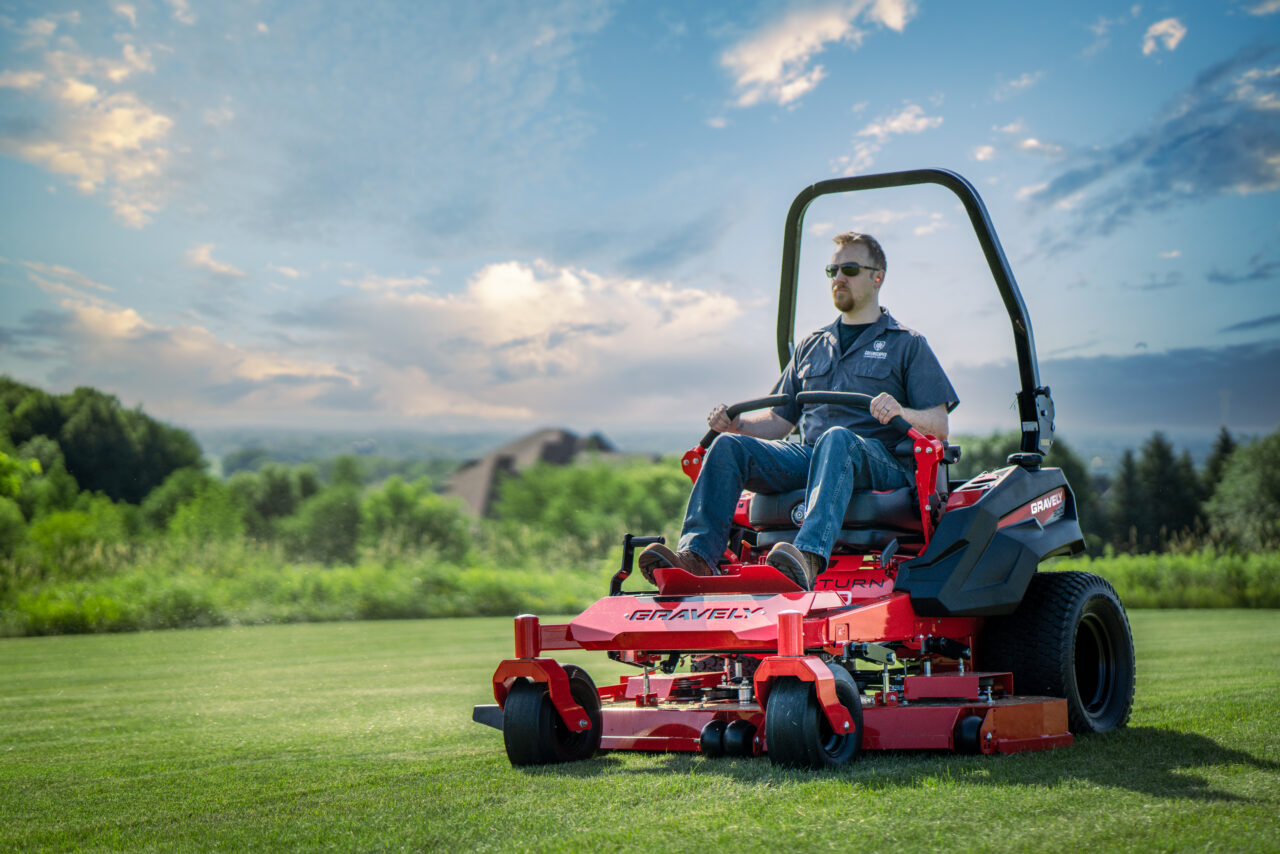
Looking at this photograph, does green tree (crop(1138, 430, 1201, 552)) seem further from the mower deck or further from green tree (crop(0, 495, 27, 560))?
the mower deck

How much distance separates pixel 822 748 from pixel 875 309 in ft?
7.14

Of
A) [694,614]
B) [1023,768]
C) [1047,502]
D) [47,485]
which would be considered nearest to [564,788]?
[694,614]

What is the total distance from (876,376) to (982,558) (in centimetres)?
90

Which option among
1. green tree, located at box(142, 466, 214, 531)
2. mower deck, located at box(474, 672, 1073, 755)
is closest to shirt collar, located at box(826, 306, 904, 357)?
mower deck, located at box(474, 672, 1073, 755)

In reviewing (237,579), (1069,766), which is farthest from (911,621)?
(237,579)

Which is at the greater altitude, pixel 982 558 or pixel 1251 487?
pixel 1251 487

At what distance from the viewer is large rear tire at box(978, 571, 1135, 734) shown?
4703mm

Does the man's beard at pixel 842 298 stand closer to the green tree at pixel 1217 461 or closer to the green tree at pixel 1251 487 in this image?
the green tree at pixel 1251 487

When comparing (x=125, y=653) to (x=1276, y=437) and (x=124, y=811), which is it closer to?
(x=124, y=811)

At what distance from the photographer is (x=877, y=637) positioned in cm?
421

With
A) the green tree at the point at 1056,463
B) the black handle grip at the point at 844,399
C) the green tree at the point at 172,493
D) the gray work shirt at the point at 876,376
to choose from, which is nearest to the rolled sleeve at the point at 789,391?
the gray work shirt at the point at 876,376

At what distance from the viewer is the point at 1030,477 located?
4984mm

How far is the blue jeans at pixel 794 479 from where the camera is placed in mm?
4266

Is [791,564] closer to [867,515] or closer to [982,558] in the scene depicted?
[867,515]
